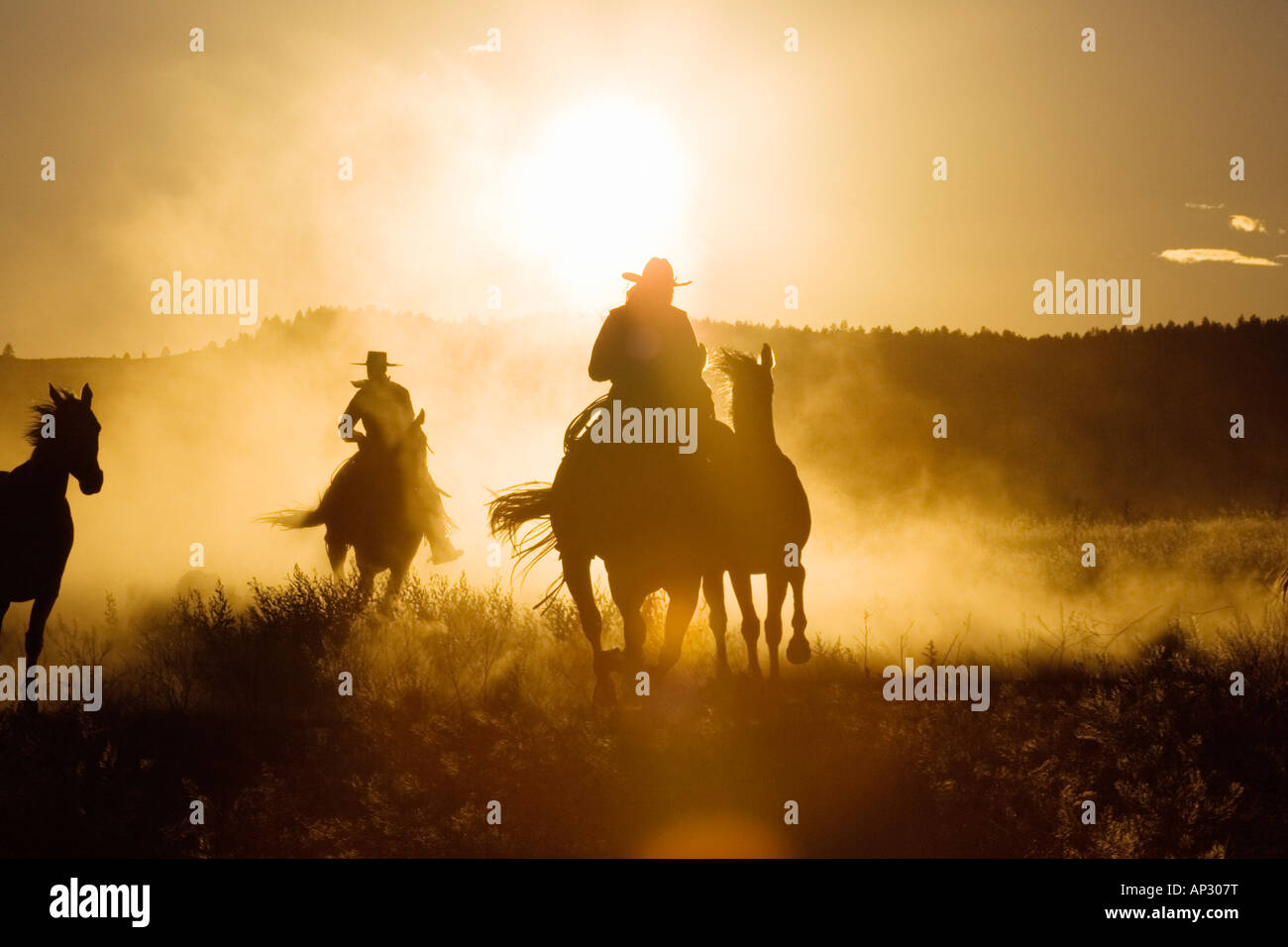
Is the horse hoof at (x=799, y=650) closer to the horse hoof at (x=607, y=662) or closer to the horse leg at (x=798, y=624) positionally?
the horse leg at (x=798, y=624)

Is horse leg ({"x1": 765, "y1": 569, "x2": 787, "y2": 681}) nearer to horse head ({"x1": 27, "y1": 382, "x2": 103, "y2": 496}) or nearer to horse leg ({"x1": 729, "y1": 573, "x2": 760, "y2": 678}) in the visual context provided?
horse leg ({"x1": 729, "y1": 573, "x2": 760, "y2": 678})

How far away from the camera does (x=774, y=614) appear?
8508 mm

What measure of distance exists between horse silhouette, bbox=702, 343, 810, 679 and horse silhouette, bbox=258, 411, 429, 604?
4.28 meters

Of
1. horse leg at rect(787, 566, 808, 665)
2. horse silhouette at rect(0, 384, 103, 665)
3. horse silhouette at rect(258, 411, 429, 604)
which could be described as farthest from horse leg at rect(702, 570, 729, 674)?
horse silhouette at rect(0, 384, 103, 665)

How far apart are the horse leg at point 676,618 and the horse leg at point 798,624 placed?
115 centimetres

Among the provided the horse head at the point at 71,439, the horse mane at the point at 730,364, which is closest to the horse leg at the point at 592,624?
the horse mane at the point at 730,364

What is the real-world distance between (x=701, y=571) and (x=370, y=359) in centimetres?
558

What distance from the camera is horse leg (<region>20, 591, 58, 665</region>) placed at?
28.5 feet

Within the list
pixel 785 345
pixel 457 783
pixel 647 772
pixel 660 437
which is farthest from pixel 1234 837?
pixel 785 345

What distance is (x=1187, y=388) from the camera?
156 feet

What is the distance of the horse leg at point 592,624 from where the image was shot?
751 centimetres

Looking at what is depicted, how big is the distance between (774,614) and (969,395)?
44.0 meters

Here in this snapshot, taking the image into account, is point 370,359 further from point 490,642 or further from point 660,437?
point 660,437
